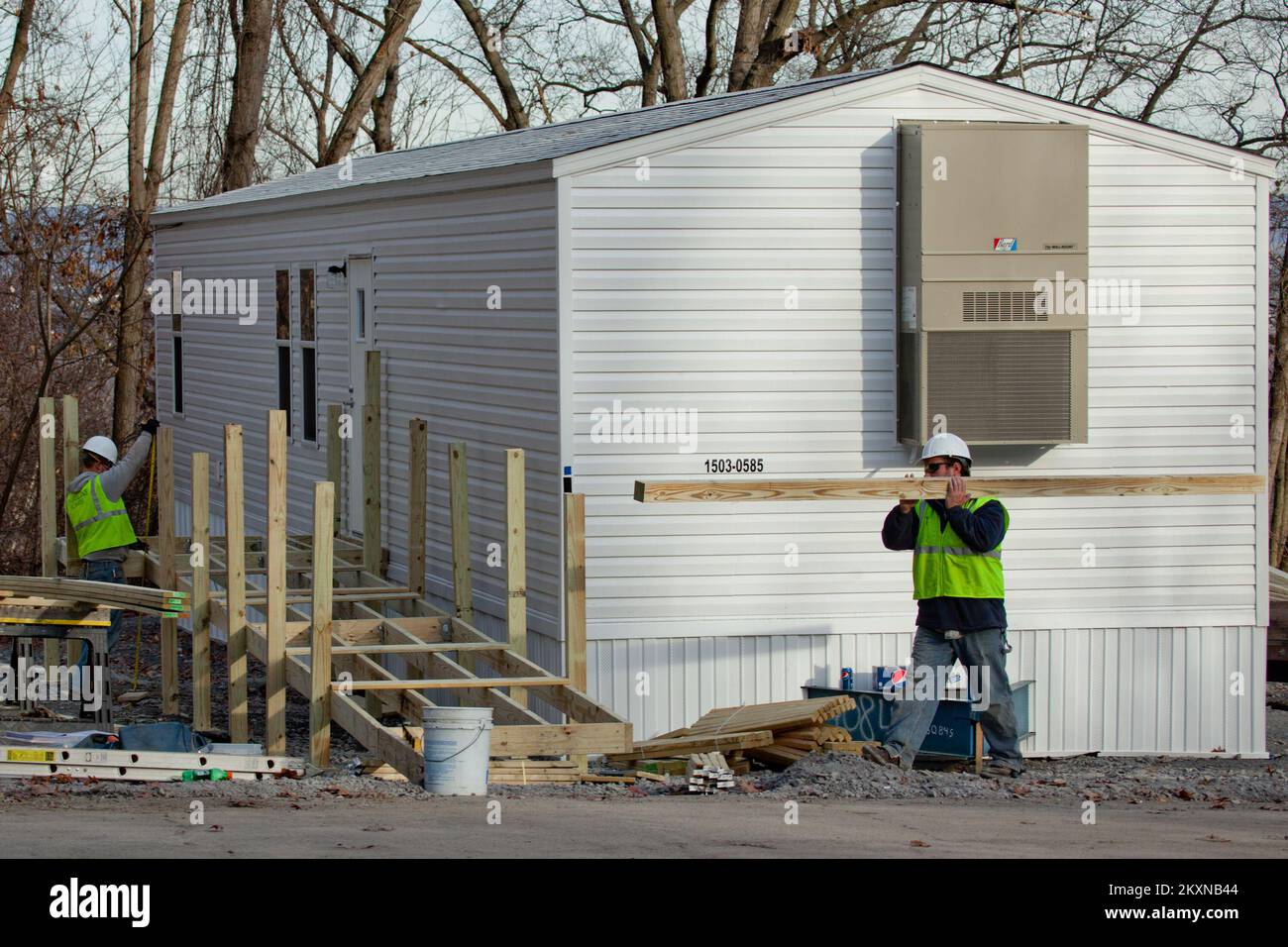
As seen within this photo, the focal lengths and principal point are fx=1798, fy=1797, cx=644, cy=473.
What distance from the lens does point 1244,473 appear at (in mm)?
13250

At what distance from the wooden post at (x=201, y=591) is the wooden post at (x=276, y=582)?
1.94 m

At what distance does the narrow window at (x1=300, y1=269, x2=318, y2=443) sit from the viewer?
17047 millimetres

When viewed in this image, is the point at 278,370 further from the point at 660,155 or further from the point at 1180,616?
the point at 1180,616

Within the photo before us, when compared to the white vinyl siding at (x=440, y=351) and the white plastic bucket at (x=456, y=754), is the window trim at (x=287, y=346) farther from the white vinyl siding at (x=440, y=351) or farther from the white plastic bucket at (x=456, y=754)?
the white plastic bucket at (x=456, y=754)

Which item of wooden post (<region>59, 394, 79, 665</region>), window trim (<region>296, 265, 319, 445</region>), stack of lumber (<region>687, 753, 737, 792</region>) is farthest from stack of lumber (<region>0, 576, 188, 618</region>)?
window trim (<region>296, 265, 319, 445</region>)

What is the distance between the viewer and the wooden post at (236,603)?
12.1m

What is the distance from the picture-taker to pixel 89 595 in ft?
42.4

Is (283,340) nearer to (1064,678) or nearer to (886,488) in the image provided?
(886,488)

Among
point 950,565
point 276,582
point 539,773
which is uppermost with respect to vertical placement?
point 950,565

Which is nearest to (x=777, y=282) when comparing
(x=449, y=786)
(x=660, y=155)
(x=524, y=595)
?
(x=660, y=155)

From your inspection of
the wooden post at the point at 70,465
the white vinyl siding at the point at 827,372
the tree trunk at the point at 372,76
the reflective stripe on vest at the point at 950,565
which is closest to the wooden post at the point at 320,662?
the white vinyl siding at the point at 827,372

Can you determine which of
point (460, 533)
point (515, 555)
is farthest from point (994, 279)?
point (460, 533)

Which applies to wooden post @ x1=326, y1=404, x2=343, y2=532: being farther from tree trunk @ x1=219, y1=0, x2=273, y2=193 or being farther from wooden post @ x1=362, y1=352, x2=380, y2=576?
tree trunk @ x1=219, y1=0, x2=273, y2=193

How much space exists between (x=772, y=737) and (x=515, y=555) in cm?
206
